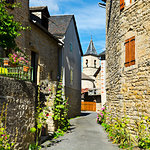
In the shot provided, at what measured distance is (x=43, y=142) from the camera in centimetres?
779

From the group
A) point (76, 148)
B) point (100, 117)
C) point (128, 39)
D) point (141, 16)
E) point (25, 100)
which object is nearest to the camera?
point (25, 100)

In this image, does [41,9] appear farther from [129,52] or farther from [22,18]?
[129,52]

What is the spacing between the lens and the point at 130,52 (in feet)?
27.2

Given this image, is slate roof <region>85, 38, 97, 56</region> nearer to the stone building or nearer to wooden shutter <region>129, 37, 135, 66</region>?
A: the stone building

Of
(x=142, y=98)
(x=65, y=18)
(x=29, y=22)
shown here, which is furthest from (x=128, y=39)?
(x=65, y=18)

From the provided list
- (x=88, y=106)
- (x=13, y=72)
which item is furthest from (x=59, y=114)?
(x=88, y=106)

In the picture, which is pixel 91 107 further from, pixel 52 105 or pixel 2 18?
pixel 2 18

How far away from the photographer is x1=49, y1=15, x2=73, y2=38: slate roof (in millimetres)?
16141

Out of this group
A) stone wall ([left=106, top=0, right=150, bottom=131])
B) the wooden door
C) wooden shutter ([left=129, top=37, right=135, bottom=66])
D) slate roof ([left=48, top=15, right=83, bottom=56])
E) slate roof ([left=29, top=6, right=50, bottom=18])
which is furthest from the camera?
the wooden door

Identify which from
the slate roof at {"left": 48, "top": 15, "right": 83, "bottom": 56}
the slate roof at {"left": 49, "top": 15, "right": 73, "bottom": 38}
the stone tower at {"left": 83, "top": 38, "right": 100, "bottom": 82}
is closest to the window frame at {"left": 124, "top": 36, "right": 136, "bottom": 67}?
the slate roof at {"left": 48, "top": 15, "right": 83, "bottom": 56}

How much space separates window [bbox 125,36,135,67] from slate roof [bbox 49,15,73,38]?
8100 millimetres

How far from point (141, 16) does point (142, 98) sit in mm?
3075

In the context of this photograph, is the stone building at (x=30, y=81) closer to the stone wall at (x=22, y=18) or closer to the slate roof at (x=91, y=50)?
the stone wall at (x=22, y=18)

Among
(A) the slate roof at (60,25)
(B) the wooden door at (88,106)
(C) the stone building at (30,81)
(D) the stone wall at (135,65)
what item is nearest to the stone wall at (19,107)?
(C) the stone building at (30,81)
